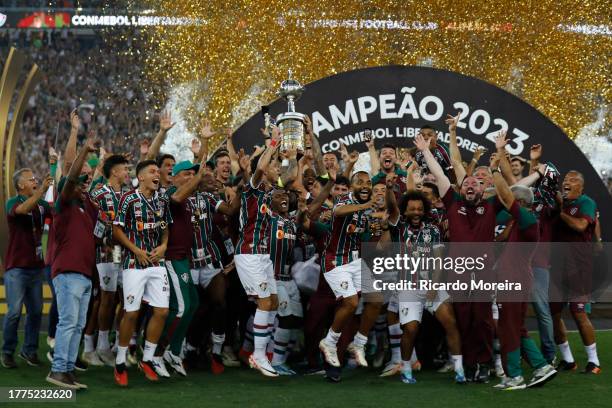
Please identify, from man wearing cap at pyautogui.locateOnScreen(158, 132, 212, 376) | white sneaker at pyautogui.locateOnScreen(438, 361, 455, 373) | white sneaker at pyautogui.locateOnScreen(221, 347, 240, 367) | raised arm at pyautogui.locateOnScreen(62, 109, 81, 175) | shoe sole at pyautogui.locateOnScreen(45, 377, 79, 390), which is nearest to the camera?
shoe sole at pyautogui.locateOnScreen(45, 377, 79, 390)

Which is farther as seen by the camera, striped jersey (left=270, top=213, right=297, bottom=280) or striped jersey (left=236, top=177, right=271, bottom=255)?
striped jersey (left=270, top=213, right=297, bottom=280)

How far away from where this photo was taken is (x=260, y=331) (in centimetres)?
879

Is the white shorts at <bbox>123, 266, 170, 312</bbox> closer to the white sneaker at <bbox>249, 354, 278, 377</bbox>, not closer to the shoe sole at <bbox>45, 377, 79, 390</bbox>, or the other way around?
the shoe sole at <bbox>45, 377, 79, 390</bbox>

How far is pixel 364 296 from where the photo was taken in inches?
357

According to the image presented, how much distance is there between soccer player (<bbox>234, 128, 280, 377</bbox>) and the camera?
8.79 m

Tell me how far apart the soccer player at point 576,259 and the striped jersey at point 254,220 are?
2.75 meters

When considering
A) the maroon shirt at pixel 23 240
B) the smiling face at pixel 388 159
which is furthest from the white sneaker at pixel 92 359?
the smiling face at pixel 388 159

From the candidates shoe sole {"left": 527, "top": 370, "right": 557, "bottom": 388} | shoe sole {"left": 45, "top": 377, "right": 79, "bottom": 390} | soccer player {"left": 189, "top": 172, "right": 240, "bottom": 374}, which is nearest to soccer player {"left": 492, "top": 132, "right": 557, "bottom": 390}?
shoe sole {"left": 527, "top": 370, "right": 557, "bottom": 388}

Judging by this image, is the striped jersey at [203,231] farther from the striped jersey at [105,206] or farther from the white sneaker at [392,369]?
the white sneaker at [392,369]

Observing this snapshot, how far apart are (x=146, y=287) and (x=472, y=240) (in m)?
2.78

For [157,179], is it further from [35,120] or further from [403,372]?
[35,120]

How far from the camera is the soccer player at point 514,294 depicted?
800 centimetres

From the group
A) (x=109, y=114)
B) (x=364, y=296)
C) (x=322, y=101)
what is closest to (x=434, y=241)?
(x=364, y=296)

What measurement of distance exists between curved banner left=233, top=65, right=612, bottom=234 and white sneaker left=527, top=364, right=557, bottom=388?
14.7ft
